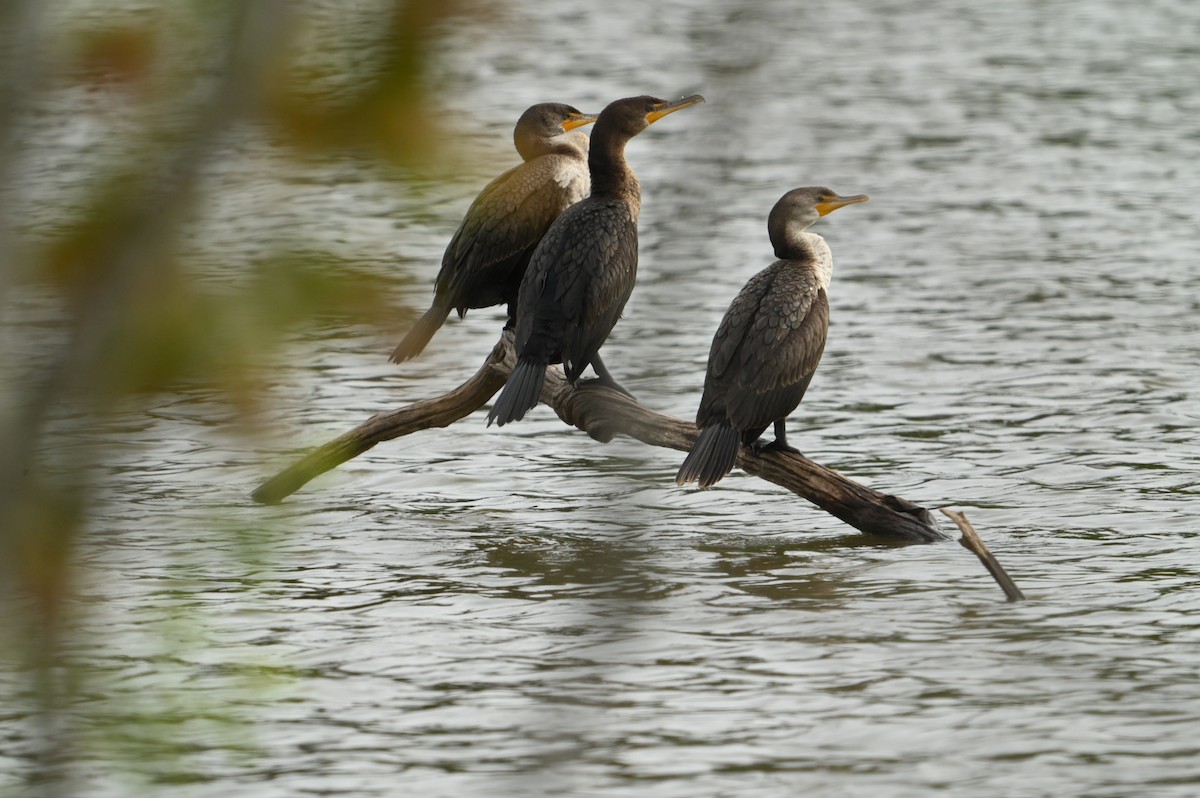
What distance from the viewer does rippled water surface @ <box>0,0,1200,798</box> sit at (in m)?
1.65

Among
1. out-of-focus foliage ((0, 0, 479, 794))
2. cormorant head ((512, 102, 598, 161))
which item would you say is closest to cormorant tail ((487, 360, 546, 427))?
cormorant head ((512, 102, 598, 161))

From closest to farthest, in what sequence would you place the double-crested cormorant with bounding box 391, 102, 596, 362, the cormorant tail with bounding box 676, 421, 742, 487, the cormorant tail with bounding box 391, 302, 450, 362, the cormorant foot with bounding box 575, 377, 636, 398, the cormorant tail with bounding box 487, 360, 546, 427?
the cormorant tail with bounding box 391, 302, 450, 362, the cormorant tail with bounding box 676, 421, 742, 487, the cormorant tail with bounding box 487, 360, 546, 427, the cormorant foot with bounding box 575, 377, 636, 398, the double-crested cormorant with bounding box 391, 102, 596, 362

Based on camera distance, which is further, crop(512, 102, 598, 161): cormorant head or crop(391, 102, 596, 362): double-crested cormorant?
crop(512, 102, 598, 161): cormorant head

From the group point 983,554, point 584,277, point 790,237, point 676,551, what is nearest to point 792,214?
point 790,237

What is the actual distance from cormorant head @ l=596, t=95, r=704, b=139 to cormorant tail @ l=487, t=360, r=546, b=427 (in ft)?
3.19

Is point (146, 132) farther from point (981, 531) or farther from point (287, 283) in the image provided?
point (981, 531)

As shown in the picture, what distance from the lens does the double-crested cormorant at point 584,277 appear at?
6844 mm

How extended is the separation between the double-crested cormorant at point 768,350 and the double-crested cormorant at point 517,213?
0.94 m

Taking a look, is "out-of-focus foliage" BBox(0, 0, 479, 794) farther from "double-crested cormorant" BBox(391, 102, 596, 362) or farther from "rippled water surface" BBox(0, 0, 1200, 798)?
"double-crested cormorant" BBox(391, 102, 596, 362)

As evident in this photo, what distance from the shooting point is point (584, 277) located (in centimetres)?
688

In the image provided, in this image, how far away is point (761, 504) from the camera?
8.07 m

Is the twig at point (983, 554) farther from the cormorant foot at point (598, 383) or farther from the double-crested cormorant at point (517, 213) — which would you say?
the double-crested cormorant at point (517, 213)

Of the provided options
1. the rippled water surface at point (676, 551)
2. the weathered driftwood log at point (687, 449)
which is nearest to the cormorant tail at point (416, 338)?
the rippled water surface at point (676, 551)

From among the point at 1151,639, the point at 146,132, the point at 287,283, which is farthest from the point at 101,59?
the point at 1151,639
